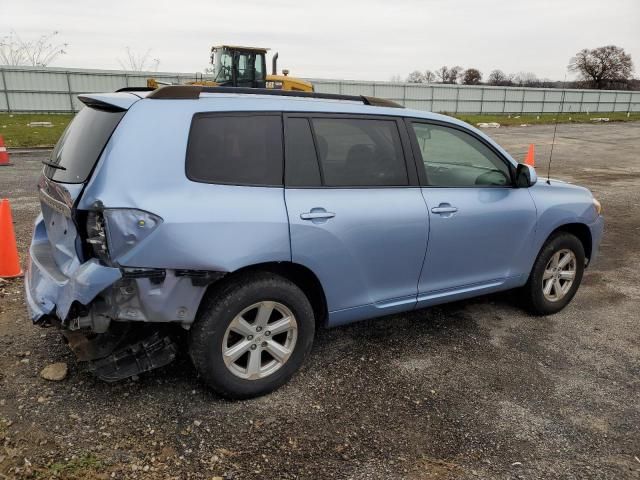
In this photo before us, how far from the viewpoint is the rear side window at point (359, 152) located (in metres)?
3.37

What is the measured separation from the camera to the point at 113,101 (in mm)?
2969

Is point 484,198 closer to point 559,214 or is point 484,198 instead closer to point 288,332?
point 559,214

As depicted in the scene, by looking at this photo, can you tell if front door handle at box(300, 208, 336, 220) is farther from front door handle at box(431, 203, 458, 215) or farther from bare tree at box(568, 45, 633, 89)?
bare tree at box(568, 45, 633, 89)

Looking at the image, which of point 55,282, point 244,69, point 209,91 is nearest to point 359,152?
point 209,91

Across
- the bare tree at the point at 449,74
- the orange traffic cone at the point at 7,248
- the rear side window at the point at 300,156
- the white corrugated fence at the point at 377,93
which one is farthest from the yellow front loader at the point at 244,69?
the bare tree at the point at 449,74

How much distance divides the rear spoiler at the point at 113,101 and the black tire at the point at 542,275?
135 inches

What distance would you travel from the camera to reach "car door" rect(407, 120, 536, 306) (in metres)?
3.76

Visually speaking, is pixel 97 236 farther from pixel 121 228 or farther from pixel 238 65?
pixel 238 65

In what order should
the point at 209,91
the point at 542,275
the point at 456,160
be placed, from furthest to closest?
1. the point at 542,275
2. the point at 456,160
3. the point at 209,91

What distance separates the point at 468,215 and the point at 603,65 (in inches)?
3785

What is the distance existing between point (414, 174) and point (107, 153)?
6.66 feet

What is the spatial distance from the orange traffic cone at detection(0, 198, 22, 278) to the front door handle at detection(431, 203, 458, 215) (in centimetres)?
391

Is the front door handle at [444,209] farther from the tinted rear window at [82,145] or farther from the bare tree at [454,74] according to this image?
the bare tree at [454,74]

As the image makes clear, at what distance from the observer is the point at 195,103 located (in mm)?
2990
